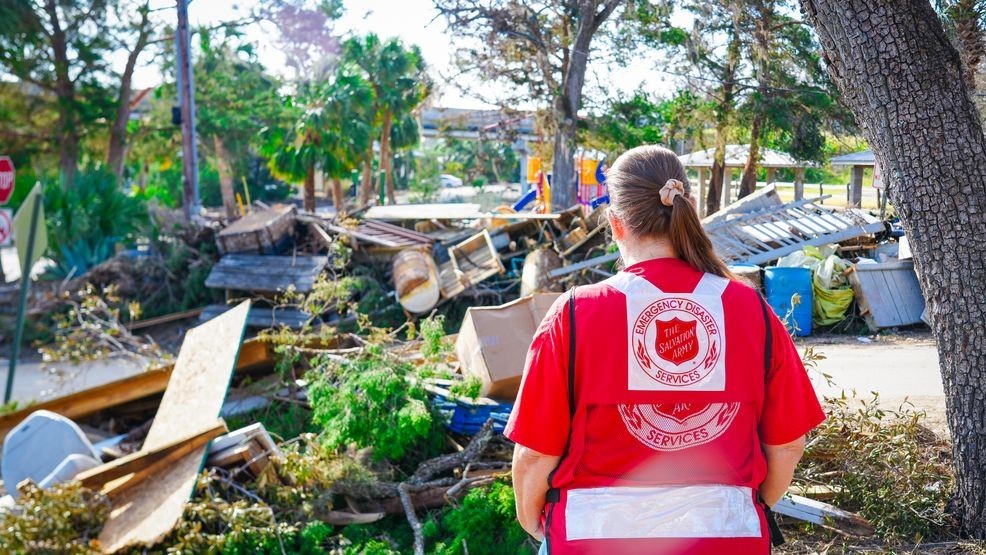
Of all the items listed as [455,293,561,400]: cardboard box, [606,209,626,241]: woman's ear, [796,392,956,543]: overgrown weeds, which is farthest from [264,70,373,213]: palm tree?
[606,209,626,241]: woman's ear

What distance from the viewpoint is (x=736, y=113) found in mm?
14820

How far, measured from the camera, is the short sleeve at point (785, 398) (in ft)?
6.66

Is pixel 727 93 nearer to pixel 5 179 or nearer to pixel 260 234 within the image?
pixel 260 234

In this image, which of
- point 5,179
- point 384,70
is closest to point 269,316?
point 5,179

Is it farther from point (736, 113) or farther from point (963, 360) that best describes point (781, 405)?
point (736, 113)

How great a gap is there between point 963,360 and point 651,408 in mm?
2625

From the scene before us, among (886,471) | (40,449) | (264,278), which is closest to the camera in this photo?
(886,471)

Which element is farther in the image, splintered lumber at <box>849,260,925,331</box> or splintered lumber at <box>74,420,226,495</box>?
splintered lumber at <box>849,260,925,331</box>

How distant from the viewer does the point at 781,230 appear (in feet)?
38.0

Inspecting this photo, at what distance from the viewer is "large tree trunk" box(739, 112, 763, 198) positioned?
14758mm

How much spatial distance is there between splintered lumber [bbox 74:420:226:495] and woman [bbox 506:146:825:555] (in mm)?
4397

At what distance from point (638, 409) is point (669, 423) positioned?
0.27ft

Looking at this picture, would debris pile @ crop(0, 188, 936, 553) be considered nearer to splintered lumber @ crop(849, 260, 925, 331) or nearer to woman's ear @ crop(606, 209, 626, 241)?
splintered lumber @ crop(849, 260, 925, 331)

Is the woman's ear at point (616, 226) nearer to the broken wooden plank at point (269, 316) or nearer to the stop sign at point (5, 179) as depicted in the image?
the stop sign at point (5, 179)
